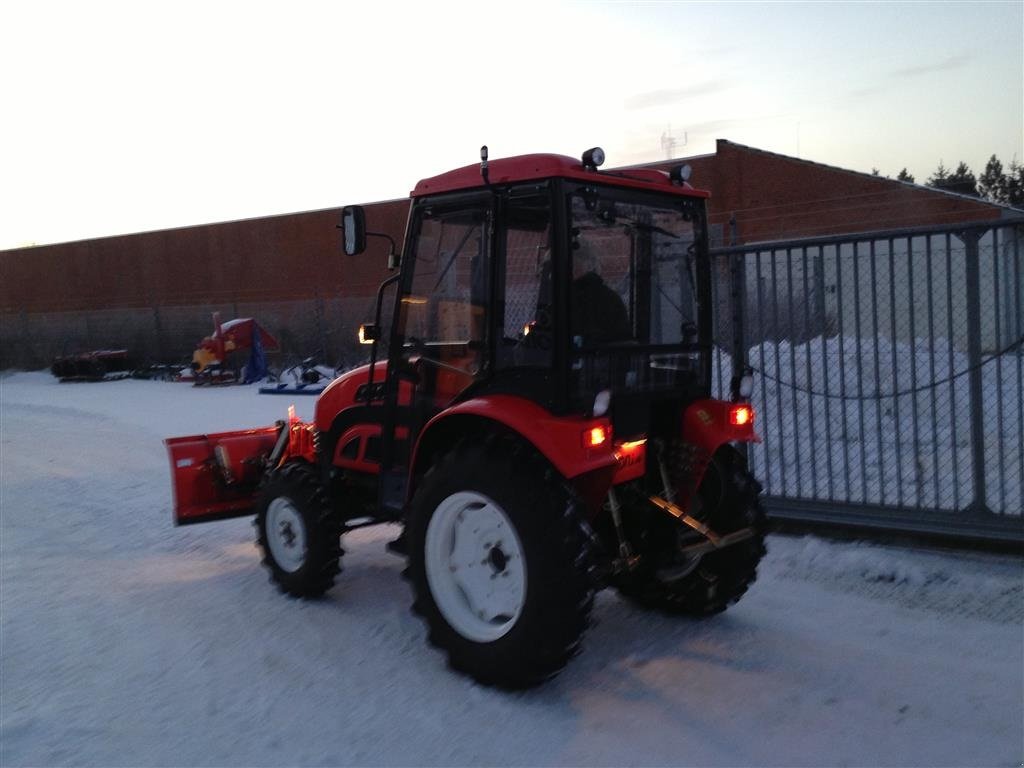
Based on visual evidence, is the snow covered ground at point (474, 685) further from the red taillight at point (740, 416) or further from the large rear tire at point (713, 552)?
the red taillight at point (740, 416)

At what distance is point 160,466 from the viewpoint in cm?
1069

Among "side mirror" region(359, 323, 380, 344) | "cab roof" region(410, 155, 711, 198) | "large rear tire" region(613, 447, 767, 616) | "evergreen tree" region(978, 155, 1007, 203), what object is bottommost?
"large rear tire" region(613, 447, 767, 616)

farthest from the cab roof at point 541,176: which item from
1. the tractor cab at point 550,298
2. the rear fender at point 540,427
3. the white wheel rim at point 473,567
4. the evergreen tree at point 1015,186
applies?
the evergreen tree at point 1015,186

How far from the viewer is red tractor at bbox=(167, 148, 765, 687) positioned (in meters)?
4.16

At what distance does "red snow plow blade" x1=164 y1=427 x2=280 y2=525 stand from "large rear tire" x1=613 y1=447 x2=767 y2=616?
297cm

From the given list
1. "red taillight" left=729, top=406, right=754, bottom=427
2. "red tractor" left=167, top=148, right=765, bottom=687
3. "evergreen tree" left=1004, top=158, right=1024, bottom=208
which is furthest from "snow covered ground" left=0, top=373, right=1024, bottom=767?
"evergreen tree" left=1004, top=158, right=1024, bottom=208

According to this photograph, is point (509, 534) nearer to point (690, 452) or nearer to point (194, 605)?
point (690, 452)

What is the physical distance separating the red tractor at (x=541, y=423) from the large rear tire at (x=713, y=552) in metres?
0.01

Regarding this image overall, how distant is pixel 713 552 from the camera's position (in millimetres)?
5168

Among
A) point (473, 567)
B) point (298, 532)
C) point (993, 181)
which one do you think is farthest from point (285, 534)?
point (993, 181)

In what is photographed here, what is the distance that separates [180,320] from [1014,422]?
2568cm

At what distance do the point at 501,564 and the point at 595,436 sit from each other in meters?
Answer: 0.82

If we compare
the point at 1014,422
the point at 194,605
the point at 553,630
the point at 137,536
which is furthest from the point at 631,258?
the point at 137,536

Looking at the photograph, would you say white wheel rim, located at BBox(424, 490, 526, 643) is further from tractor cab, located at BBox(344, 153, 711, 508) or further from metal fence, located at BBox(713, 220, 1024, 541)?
metal fence, located at BBox(713, 220, 1024, 541)
